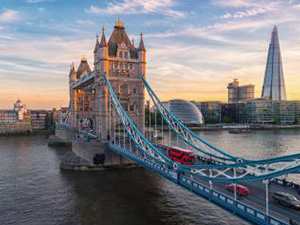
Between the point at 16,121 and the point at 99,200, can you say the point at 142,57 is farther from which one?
the point at 16,121

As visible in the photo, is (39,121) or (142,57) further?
(39,121)

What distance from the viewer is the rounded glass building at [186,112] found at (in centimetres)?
18041

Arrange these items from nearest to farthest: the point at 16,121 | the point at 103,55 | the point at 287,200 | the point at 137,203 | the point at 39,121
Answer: the point at 287,200 < the point at 137,203 < the point at 103,55 < the point at 16,121 < the point at 39,121

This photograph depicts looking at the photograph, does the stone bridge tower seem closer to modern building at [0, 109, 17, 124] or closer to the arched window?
the arched window

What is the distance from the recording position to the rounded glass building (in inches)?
7103

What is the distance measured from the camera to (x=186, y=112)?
18712 cm

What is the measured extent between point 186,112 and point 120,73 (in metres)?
133

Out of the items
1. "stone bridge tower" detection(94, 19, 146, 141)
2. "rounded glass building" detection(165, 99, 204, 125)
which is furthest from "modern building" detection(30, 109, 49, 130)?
"stone bridge tower" detection(94, 19, 146, 141)

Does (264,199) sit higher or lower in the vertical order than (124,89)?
lower

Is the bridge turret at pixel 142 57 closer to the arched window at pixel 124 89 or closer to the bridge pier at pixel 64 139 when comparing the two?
the arched window at pixel 124 89

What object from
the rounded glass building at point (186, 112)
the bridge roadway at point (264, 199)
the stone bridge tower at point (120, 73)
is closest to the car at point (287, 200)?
the bridge roadway at point (264, 199)

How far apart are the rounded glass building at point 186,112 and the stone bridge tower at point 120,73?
119408 mm

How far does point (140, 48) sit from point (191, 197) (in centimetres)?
3613

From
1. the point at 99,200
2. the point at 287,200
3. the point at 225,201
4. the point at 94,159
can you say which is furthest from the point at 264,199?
the point at 94,159
